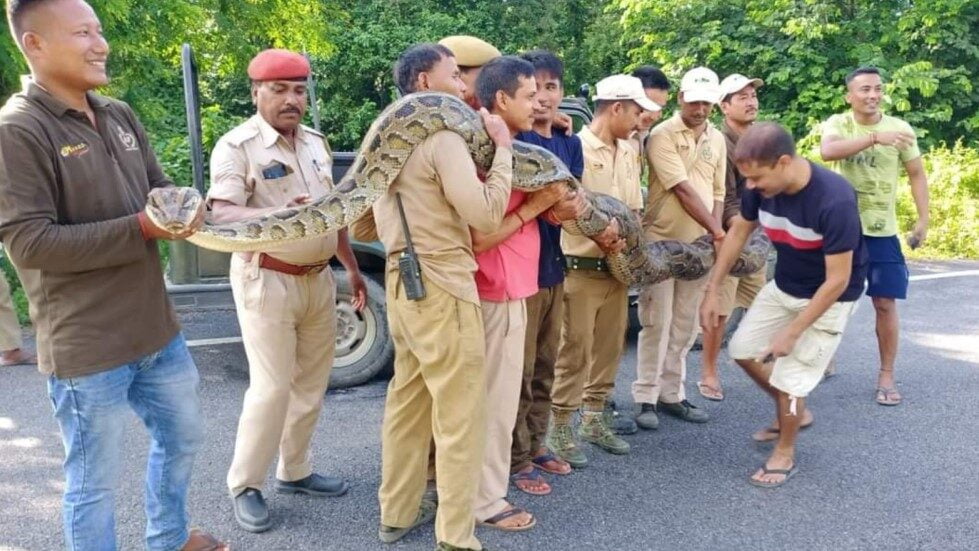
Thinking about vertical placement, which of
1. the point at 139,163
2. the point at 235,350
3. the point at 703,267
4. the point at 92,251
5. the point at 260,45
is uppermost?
the point at 260,45

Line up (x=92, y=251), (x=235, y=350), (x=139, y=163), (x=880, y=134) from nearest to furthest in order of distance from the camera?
1. (x=92, y=251)
2. (x=139, y=163)
3. (x=880, y=134)
4. (x=235, y=350)

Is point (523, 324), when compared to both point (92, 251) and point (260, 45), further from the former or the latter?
point (260, 45)

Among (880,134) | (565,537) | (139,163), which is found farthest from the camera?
(880,134)

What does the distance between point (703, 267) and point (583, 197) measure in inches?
67.5

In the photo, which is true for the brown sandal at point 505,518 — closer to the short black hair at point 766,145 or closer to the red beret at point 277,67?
the short black hair at point 766,145

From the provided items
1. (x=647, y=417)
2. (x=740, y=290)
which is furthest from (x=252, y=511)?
(x=740, y=290)

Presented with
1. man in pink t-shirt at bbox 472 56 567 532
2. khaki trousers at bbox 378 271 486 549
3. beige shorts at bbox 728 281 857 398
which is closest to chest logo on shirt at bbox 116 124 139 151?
khaki trousers at bbox 378 271 486 549

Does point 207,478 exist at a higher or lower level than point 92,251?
lower

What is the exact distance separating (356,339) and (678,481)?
2.69 m

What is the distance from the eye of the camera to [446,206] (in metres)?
3.41

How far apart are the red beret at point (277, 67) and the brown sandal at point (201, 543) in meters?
2.17

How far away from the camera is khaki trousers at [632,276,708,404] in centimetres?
528

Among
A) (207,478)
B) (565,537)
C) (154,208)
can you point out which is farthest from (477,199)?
(207,478)

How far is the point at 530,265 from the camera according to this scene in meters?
3.88
